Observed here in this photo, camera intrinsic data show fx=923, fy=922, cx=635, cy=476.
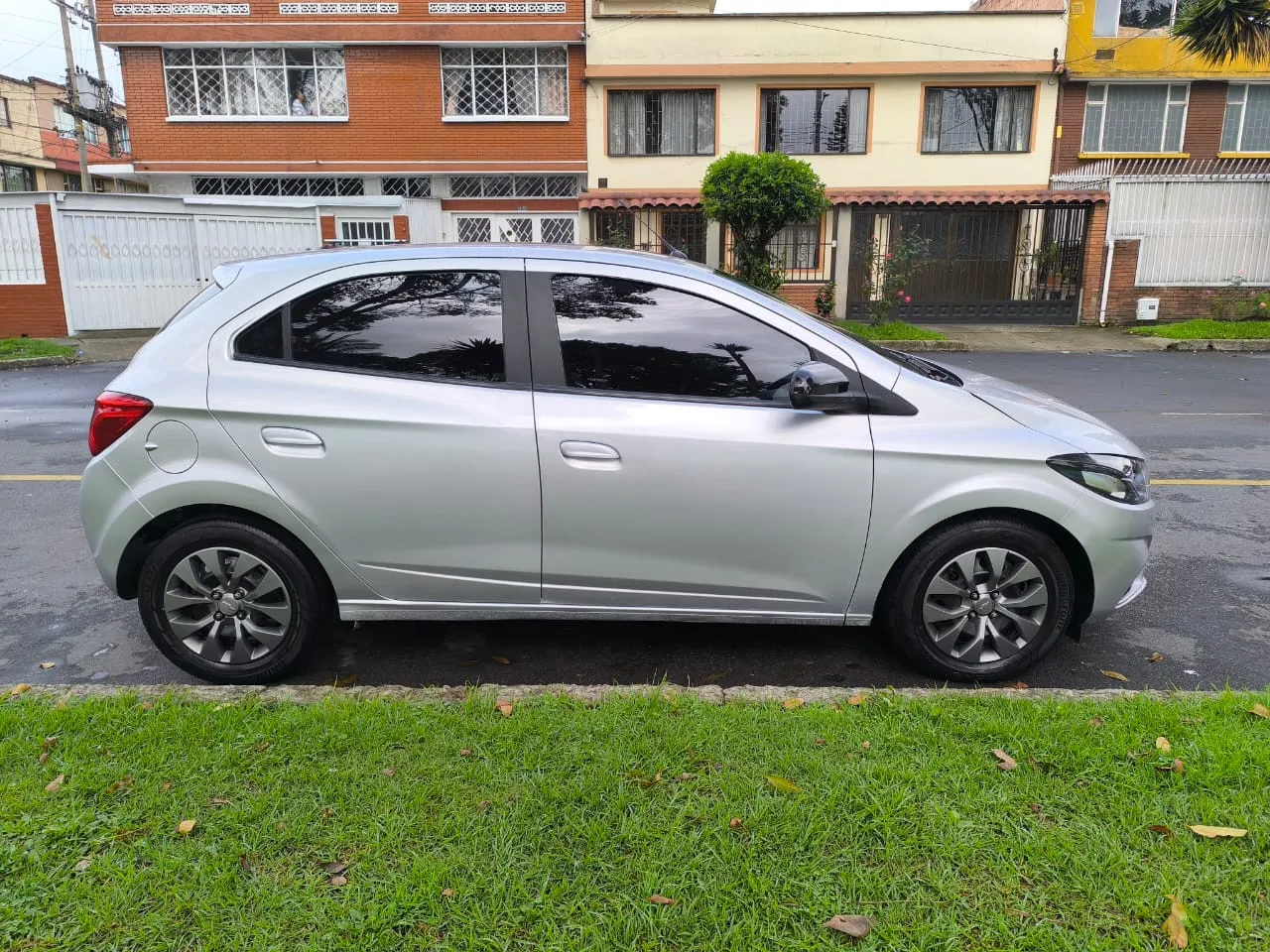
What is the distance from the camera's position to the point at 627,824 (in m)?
2.63

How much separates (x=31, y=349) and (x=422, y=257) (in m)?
14.8

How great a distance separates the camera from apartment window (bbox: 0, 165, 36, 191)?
43594 mm

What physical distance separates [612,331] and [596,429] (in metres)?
0.44

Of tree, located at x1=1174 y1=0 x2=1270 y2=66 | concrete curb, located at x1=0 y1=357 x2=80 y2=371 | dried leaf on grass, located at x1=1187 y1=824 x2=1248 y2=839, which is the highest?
tree, located at x1=1174 y1=0 x2=1270 y2=66

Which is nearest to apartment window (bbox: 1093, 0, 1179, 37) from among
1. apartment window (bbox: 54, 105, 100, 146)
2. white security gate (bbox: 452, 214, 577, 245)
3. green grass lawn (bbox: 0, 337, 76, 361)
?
white security gate (bbox: 452, 214, 577, 245)

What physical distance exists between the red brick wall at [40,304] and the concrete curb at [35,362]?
2989 mm

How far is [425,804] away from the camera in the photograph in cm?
273

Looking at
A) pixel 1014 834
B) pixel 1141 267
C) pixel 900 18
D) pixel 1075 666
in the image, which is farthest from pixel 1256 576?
pixel 900 18

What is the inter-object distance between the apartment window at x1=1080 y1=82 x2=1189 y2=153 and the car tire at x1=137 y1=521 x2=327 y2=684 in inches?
967

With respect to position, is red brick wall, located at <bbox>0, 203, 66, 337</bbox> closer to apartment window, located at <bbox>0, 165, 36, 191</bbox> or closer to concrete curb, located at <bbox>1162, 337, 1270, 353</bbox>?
concrete curb, located at <bbox>1162, 337, 1270, 353</bbox>

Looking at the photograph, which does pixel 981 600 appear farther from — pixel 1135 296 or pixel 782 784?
pixel 1135 296

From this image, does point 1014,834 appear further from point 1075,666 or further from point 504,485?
point 504,485

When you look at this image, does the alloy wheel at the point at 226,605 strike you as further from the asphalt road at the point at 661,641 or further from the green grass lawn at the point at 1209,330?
the green grass lawn at the point at 1209,330

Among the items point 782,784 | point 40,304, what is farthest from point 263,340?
point 40,304
